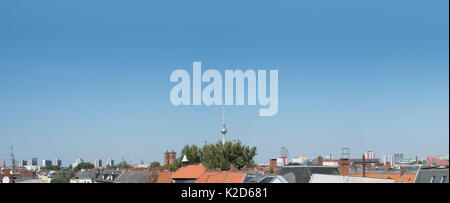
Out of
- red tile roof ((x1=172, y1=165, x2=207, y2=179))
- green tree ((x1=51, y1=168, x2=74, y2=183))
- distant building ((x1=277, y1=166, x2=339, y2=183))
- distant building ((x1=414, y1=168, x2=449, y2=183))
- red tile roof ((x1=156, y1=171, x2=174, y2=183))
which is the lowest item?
green tree ((x1=51, y1=168, x2=74, y2=183))

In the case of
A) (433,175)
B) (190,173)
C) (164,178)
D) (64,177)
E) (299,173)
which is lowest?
(64,177)

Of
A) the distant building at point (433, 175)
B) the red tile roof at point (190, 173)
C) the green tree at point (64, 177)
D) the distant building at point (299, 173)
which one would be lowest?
the green tree at point (64, 177)

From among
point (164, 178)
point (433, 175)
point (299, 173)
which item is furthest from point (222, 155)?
point (433, 175)

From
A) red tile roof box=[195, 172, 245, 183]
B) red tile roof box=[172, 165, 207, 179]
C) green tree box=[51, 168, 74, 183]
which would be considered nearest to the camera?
red tile roof box=[195, 172, 245, 183]

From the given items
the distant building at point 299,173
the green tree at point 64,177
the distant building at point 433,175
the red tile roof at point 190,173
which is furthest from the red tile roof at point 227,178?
the green tree at point 64,177

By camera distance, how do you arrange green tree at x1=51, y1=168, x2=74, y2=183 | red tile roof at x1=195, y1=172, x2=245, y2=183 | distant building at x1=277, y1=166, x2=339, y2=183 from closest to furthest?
red tile roof at x1=195, y1=172, x2=245, y2=183
distant building at x1=277, y1=166, x2=339, y2=183
green tree at x1=51, y1=168, x2=74, y2=183

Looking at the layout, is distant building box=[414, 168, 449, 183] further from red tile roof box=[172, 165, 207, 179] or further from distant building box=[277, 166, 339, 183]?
red tile roof box=[172, 165, 207, 179]

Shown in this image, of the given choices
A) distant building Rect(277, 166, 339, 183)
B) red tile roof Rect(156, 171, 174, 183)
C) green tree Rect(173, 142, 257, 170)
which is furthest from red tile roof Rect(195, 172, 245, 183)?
green tree Rect(173, 142, 257, 170)

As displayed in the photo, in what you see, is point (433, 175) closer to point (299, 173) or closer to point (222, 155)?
point (299, 173)

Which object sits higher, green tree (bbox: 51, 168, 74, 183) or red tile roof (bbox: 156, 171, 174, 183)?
red tile roof (bbox: 156, 171, 174, 183)

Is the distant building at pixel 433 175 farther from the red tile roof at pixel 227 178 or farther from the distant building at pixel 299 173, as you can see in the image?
the red tile roof at pixel 227 178
